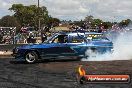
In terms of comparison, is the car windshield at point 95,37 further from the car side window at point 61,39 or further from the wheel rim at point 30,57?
the wheel rim at point 30,57

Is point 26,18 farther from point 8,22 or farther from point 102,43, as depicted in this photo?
point 102,43

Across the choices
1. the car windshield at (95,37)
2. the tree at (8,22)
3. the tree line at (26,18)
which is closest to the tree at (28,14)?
the tree line at (26,18)

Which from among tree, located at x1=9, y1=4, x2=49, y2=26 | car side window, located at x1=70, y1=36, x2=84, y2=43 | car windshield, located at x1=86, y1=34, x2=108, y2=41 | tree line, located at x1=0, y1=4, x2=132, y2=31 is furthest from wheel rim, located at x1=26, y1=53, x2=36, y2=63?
tree, located at x1=9, y1=4, x2=49, y2=26

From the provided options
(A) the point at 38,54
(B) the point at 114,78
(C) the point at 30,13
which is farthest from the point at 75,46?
(C) the point at 30,13

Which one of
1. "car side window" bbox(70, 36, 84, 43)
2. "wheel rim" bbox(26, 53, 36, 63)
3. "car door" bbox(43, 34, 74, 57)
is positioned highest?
"car side window" bbox(70, 36, 84, 43)

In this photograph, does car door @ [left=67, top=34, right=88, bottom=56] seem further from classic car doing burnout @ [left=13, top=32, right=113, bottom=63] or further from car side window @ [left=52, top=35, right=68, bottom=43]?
car side window @ [left=52, top=35, right=68, bottom=43]

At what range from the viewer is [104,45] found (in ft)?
63.3

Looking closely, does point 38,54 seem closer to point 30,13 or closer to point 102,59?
point 102,59

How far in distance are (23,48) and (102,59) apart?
399 cm

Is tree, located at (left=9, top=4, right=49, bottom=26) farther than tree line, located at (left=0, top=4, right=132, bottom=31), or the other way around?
tree, located at (left=9, top=4, right=49, bottom=26)

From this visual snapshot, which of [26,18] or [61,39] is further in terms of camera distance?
[26,18]

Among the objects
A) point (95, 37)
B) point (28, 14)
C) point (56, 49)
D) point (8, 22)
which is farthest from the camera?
point (28, 14)

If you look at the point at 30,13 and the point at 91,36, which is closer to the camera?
the point at 91,36

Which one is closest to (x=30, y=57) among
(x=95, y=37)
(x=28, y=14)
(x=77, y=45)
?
(x=77, y=45)
